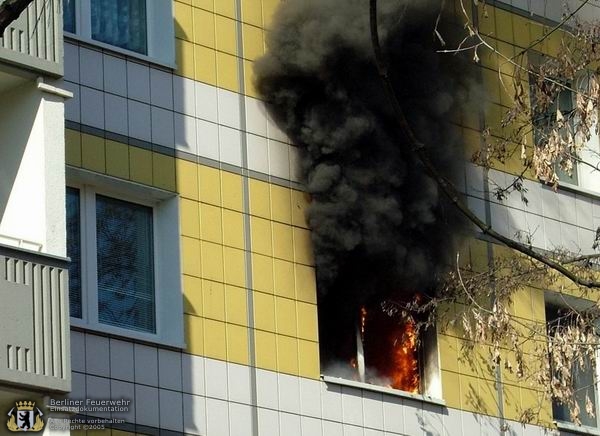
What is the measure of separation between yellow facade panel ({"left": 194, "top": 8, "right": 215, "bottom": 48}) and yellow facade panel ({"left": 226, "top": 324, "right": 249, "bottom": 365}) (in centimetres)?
322

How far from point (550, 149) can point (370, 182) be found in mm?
4336

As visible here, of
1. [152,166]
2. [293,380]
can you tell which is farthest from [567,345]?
[152,166]

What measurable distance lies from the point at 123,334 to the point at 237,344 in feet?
4.79

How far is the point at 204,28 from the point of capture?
2030 cm

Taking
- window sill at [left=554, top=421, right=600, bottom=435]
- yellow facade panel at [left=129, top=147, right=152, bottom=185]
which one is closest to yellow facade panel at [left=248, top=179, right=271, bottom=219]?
yellow facade panel at [left=129, top=147, right=152, bottom=185]

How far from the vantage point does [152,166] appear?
19.3m

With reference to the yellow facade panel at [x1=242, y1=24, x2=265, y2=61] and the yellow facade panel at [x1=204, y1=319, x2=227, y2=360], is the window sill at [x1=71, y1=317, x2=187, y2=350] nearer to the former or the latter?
the yellow facade panel at [x1=204, y1=319, x2=227, y2=360]

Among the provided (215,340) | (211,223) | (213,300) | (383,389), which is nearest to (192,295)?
(213,300)

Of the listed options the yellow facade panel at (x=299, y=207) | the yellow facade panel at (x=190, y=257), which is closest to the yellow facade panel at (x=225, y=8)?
the yellow facade panel at (x=299, y=207)

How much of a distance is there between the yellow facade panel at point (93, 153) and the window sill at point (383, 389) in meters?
3.38

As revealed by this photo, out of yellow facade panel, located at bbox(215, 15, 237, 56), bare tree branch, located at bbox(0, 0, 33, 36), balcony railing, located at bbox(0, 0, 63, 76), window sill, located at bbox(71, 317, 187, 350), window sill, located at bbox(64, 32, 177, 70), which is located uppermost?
yellow facade panel, located at bbox(215, 15, 237, 56)

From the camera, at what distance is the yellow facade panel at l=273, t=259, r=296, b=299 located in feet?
65.2

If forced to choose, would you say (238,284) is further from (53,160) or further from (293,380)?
(53,160)

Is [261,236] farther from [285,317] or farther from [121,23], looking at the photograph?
[121,23]
